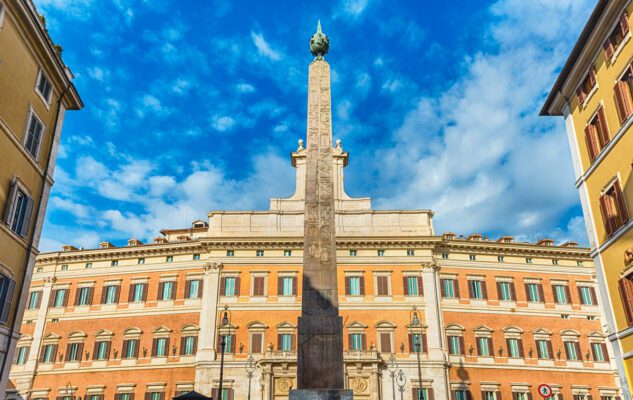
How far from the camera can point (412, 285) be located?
114 feet

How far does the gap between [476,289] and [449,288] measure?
1824mm

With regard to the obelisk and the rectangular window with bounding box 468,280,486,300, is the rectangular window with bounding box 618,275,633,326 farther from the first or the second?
the rectangular window with bounding box 468,280,486,300

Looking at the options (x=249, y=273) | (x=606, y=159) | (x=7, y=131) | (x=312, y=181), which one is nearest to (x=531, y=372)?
(x=249, y=273)

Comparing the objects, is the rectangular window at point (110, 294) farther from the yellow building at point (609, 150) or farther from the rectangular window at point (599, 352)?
the rectangular window at point (599, 352)

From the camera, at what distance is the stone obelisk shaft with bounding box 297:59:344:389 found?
44.0 ft

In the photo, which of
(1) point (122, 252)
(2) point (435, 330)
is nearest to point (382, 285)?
(2) point (435, 330)

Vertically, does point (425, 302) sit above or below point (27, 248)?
above

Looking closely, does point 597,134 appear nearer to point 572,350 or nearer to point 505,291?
point 505,291

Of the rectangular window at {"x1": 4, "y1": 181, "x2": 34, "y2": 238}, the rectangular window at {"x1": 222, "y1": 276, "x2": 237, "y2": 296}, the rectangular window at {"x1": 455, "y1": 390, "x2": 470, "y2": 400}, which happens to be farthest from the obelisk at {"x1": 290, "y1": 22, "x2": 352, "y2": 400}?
the rectangular window at {"x1": 455, "y1": 390, "x2": 470, "y2": 400}

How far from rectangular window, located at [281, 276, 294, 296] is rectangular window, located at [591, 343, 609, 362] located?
763 inches

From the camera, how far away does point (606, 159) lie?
640 inches

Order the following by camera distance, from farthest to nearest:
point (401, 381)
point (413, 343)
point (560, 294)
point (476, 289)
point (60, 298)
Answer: point (60, 298)
point (560, 294)
point (476, 289)
point (413, 343)
point (401, 381)

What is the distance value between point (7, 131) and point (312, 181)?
8.38m

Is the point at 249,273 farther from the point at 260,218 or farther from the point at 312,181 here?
the point at 312,181
